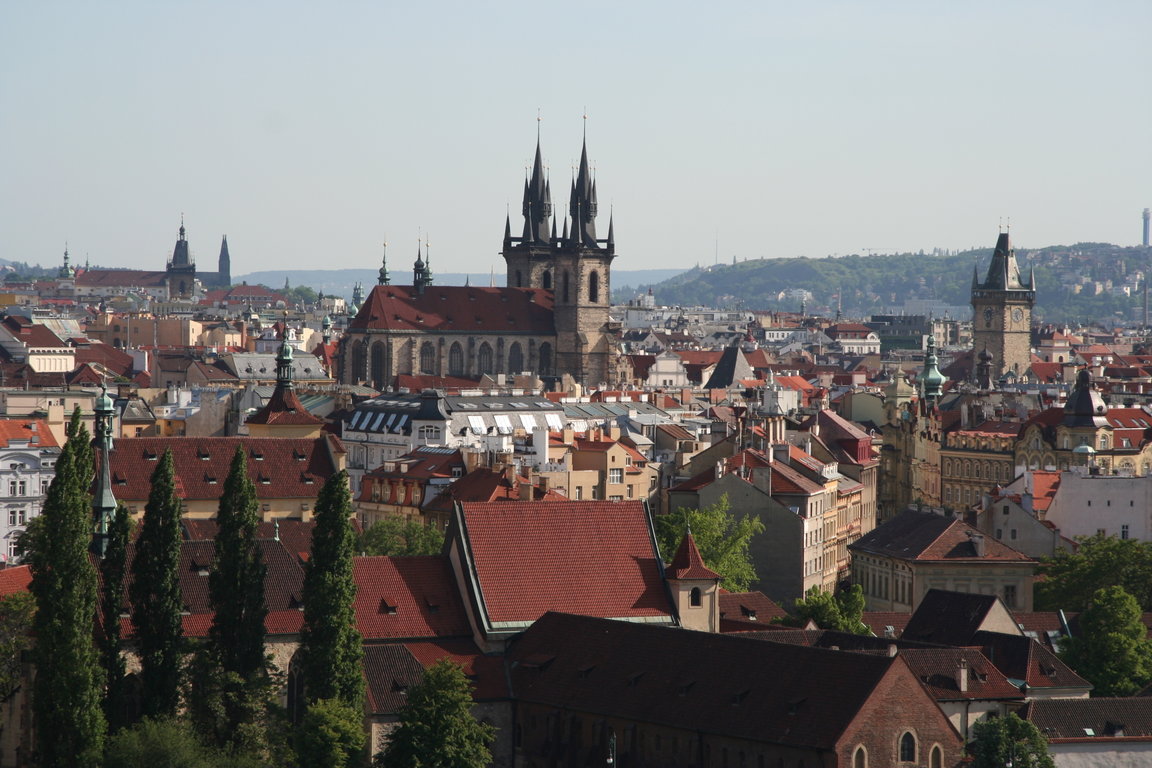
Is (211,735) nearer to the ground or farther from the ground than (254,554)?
nearer to the ground

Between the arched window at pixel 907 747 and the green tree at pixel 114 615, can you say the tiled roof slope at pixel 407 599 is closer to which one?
the green tree at pixel 114 615

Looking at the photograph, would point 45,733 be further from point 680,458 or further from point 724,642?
point 680,458

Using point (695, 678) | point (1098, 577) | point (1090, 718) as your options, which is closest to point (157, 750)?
point (695, 678)

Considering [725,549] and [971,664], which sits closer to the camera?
[971,664]

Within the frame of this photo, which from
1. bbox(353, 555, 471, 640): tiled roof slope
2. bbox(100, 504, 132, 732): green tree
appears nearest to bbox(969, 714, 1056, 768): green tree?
bbox(353, 555, 471, 640): tiled roof slope

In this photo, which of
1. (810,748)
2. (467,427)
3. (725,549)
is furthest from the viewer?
(467,427)

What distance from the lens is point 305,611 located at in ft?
245

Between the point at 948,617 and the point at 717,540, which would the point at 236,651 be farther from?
the point at 717,540

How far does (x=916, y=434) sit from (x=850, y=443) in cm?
636

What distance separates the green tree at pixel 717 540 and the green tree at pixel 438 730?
→ 1171 inches

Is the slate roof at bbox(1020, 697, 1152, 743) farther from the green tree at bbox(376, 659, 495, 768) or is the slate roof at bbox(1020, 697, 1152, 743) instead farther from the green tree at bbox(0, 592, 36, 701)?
the green tree at bbox(0, 592, 36, 701)

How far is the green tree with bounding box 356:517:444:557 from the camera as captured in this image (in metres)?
101

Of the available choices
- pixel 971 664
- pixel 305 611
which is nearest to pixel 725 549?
pixel 971 664

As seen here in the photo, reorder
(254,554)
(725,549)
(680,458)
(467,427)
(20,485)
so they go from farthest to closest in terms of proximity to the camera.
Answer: (467,427), (680,458), (20,485), (725,549), (254,554)
